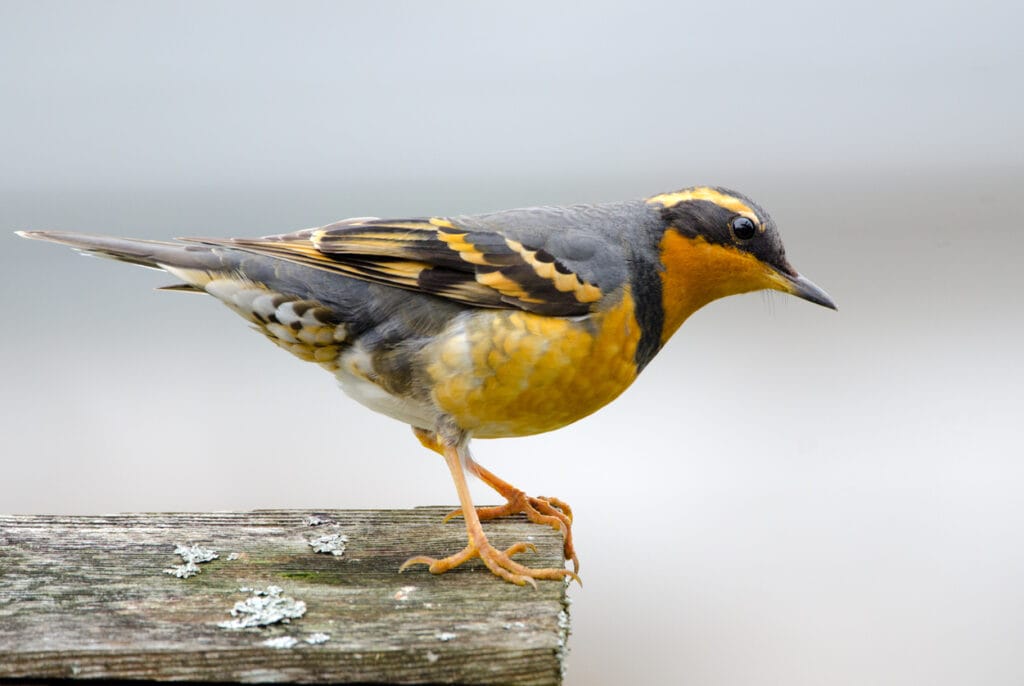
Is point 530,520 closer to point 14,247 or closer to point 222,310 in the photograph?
point 222,310

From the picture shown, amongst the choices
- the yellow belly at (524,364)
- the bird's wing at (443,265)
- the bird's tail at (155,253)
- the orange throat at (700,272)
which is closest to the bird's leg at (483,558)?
the yellow belly at (524,364)

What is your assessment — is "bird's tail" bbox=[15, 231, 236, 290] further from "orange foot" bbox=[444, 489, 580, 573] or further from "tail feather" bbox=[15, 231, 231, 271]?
"orange foot" bbox=[444, 489, 580, 573]

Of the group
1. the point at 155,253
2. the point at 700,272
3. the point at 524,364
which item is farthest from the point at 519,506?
the point at 155,253

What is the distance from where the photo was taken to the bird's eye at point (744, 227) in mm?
4203

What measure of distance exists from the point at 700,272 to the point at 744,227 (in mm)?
240

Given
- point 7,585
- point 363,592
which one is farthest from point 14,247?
point 363,592

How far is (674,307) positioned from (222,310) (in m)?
4.12

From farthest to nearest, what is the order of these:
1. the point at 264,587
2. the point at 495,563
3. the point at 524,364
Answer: the point at 524,364, the point at 495,563, the point at 264,587

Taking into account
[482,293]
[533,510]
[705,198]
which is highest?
[705,198]

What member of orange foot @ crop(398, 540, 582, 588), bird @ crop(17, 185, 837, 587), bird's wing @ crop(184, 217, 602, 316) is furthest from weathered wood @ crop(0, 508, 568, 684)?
bird's wing @ crop(184, 217, 602, 316)

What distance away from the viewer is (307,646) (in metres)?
2.83

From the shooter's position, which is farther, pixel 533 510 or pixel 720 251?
pixel 533 510

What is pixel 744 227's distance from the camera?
421cm

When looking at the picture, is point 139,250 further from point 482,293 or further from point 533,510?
point 533,510
